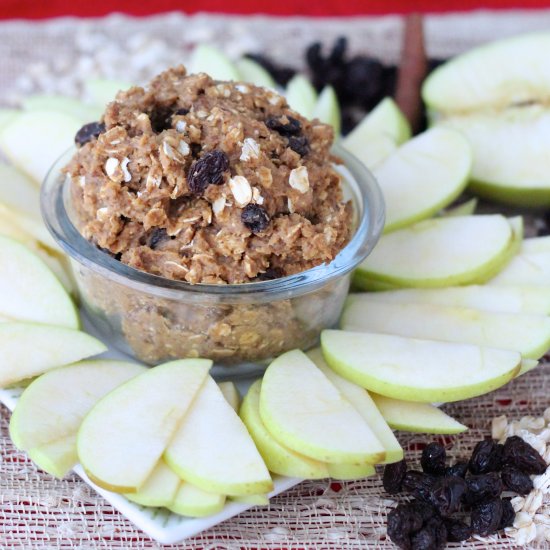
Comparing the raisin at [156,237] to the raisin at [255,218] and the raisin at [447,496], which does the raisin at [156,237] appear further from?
the raisin at [447,496]

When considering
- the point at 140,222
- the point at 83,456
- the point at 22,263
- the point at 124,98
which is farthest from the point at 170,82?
the point at 83,456

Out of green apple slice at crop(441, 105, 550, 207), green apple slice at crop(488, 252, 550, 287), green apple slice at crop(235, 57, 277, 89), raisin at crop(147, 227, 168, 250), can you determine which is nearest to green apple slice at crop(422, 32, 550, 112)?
green apple slice at crop(441, 105, 550, 207)

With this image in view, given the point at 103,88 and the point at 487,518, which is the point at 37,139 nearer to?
the point at 103,88

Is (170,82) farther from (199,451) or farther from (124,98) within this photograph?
(199,451)

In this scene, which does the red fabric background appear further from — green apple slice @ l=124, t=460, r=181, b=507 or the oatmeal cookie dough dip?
green apple slice @ l=124, t=460, r=181, b=507

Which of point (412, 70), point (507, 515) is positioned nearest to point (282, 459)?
point (507, 515)

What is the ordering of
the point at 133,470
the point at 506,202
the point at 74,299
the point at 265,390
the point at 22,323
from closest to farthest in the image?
the point at 133,470, the point at 265,390, the point at 22,323, the point at 74,299, the point at 506,202
